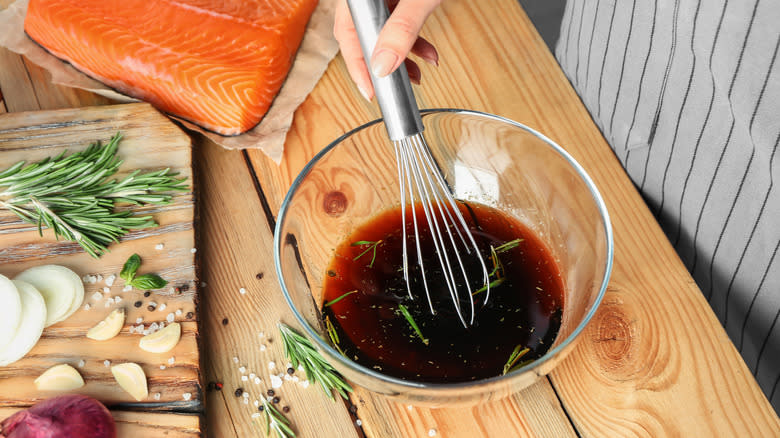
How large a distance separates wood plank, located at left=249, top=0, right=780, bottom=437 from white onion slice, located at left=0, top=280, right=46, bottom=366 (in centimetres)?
32

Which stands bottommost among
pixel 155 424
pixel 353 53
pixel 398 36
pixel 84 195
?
pixel 155 424

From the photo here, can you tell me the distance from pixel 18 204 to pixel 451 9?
73 cm

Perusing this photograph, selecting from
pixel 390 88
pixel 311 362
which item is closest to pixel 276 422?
pixel 311 362

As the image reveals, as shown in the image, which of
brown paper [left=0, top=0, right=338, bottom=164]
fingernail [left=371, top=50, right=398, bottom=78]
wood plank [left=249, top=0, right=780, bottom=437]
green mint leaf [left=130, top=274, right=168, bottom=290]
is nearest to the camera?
fingernail [left=371, top=50, right=398, bottom=78]

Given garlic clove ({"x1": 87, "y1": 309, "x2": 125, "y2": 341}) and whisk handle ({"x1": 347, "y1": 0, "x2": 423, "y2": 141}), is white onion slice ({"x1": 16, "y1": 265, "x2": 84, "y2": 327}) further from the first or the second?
whisk handle ({"x1": 347, "y1": 0, "x2": 423, "y2": 141})

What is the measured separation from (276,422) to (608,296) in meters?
0.43

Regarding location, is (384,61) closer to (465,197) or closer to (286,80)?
(465,197)

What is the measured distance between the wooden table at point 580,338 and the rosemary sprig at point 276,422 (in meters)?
0.01

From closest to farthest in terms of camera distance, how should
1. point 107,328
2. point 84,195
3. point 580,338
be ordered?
point 580,338, point 107,328, point 84,195

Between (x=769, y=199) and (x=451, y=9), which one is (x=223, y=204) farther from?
(x=769, y=199)

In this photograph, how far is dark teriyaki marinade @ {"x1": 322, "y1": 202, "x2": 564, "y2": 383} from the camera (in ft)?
2.13

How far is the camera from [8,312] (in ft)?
2.47

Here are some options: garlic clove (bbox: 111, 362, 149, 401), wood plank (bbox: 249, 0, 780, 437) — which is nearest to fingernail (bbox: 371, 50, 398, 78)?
wood plank (bbox: 249, 0, 780, 437)

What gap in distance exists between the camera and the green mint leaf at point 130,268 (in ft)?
2.74
